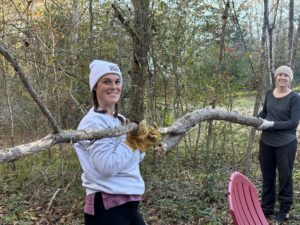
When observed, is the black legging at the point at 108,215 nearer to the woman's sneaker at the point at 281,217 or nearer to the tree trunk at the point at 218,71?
the woman's sneaker at the point at 281,217

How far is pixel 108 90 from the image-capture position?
2.32 m

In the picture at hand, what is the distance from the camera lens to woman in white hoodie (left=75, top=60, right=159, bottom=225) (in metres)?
2.17

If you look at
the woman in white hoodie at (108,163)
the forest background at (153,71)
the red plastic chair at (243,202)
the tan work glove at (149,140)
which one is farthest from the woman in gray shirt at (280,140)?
the woman in white hoodie at (108,163)

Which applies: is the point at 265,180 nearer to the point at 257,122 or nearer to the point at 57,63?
the point at 257,122

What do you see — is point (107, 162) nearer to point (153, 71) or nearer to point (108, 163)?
point (108, 163)

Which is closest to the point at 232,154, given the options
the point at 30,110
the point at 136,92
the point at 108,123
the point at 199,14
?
the point at 136,92

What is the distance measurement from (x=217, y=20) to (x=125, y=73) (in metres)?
1.57

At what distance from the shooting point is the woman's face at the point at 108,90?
2318 mm

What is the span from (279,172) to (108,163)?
3.23 metres

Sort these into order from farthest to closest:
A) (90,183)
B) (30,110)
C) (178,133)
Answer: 1. (30,110)
2. (178,133)
3. (90,183)

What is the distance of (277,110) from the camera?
4.72 metres

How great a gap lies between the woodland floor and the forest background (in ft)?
0.07

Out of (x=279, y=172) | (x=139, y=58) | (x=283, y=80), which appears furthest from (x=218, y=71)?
(x=279, y=172)

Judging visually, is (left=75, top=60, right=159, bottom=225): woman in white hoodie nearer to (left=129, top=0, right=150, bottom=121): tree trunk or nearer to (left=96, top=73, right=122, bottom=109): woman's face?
(left=96, top=73, right=122, bottom=109): woman's face
